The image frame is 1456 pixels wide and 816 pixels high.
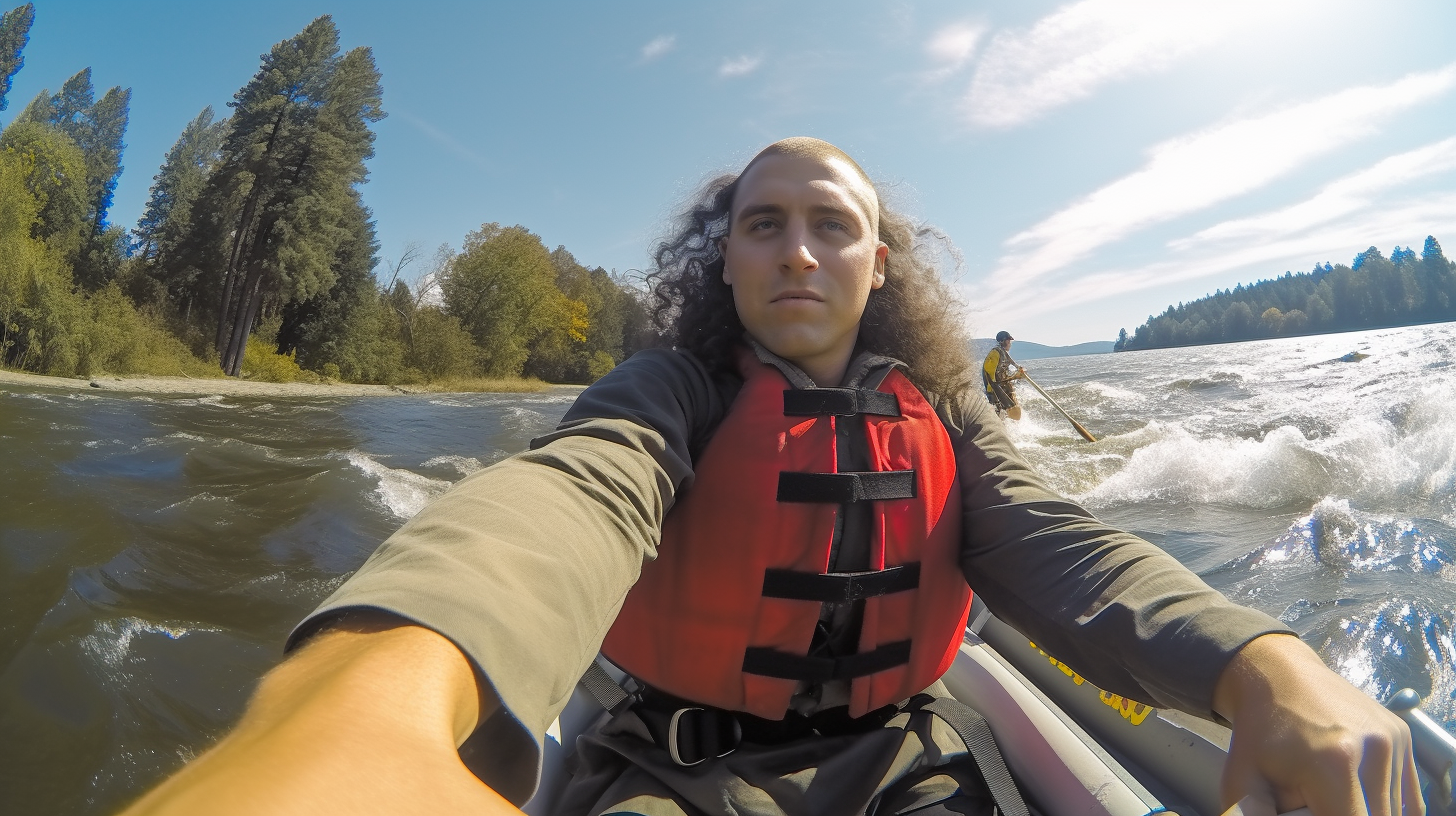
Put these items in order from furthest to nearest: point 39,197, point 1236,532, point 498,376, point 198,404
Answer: point 498,376 < point 39,197 < point 198,404 < point 1236,532

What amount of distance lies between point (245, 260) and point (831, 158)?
27.8 metres

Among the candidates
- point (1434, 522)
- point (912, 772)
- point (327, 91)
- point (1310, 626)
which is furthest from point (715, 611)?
point (327, 91)

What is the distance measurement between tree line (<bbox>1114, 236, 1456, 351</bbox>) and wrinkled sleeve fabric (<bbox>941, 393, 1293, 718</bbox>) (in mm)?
73730

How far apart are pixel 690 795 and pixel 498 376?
32.1 metres

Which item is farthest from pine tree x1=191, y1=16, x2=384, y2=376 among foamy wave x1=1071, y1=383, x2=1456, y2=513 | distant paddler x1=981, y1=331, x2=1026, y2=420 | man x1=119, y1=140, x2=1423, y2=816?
man x1=119, y1=140, x2=1423, y2=816

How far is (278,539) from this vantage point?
3.96 m

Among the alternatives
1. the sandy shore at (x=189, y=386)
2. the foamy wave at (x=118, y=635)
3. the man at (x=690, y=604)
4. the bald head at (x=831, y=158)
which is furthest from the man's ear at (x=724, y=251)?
the sandy shore at (x=189, y=386)

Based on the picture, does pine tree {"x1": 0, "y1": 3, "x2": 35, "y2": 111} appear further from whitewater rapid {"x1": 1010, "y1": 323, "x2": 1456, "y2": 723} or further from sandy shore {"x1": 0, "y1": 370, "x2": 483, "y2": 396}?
whitewater rapid {"x1": 1010, "y1": 323, "x2": 1456, "y2": 723}

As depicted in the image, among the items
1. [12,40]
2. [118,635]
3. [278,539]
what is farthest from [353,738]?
[12,40]

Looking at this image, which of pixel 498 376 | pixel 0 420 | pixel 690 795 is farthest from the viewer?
pixel 498 376

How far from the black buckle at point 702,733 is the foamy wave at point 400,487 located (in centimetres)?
390

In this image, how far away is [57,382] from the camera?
14.9 m

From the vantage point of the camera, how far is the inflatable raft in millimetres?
1154

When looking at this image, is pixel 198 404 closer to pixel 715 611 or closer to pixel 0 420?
pixel 0 420
